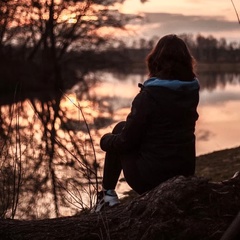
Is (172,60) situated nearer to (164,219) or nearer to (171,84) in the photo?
(171,84)

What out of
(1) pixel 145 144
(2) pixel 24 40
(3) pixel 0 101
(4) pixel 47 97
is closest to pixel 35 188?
(1) pixel 145 144

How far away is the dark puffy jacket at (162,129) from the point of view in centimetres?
287

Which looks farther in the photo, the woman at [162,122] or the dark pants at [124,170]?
the dark pants at [124,170]

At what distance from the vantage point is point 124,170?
3090 millimetres

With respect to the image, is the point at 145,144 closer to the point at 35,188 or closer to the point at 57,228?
the point at 57,228

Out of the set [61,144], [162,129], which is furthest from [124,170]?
[61,144]

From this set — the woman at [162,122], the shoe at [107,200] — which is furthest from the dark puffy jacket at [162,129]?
the shoe at [107,200]

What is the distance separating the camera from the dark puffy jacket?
287cm

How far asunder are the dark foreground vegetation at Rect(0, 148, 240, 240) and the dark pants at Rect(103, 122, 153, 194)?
0.44m

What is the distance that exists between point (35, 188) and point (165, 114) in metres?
3.92

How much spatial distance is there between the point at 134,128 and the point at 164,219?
68cm

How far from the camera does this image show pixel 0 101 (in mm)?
24156

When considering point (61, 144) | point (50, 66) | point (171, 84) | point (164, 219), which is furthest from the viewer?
point (50, 66)

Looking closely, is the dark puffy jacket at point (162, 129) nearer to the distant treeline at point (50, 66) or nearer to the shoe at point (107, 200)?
the shoe at point (107, 200)
